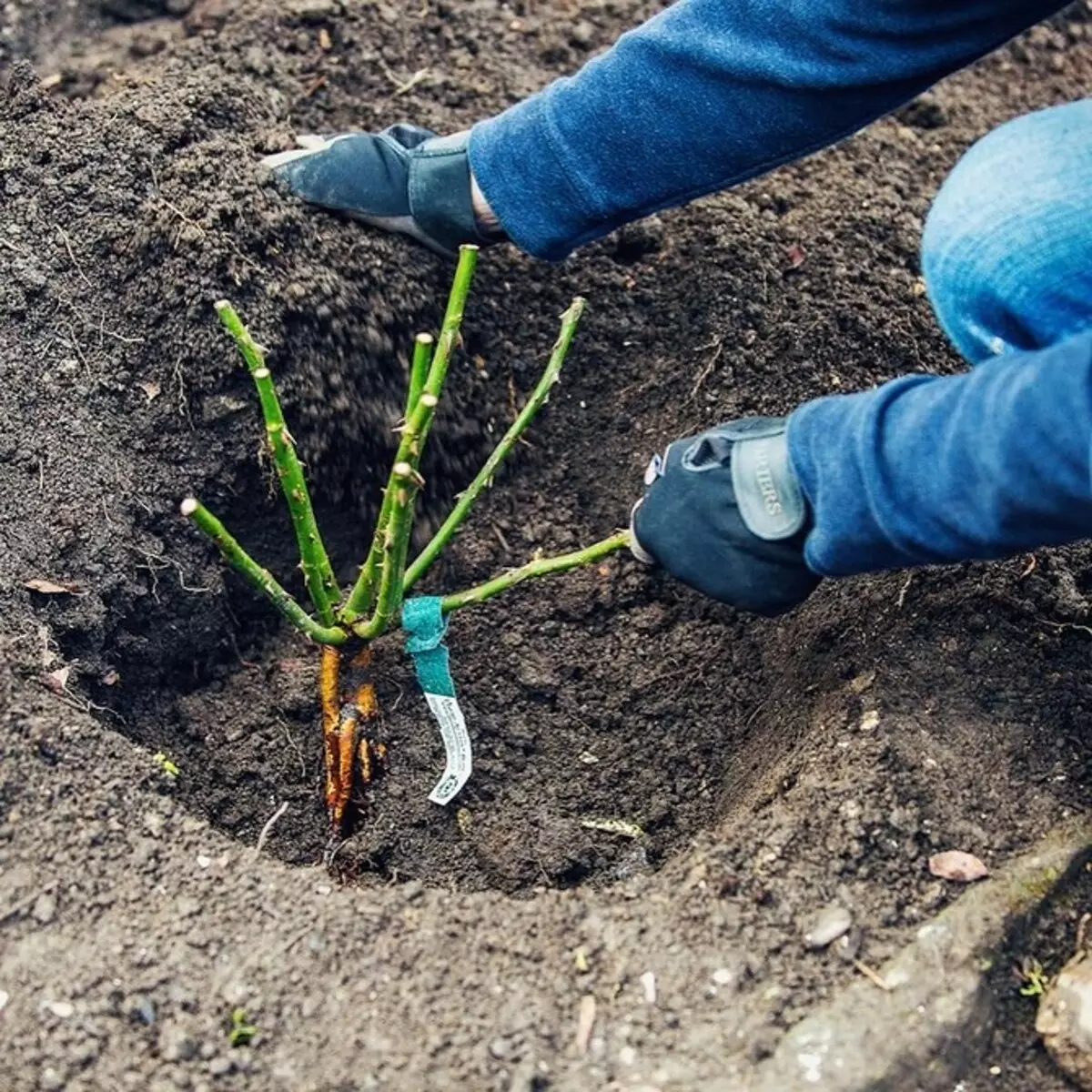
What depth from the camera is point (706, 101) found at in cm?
184

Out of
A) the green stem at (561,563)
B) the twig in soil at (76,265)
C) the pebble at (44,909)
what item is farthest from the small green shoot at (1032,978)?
the twig in soil at (76,265)

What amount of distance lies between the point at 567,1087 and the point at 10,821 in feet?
2.17

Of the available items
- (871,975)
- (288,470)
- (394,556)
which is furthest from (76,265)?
(871,975)

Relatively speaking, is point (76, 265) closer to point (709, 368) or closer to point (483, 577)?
point (483, 577)

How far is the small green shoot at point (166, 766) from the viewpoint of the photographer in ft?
5.61

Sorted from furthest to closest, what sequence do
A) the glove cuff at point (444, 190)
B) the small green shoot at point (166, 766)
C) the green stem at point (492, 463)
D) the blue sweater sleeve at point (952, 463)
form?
the glove cuff at point (444, 190) → the green stem at point (492, 463) → the small green shoot at point (166, 766) → the blue sweater sleeve at point (952, 463)

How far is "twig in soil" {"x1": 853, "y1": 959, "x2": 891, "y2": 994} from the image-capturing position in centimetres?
152

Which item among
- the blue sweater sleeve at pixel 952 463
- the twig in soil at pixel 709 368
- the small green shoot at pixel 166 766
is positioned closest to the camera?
the blue sweater sleeve at pixel 952 463

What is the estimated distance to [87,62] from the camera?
101 inches

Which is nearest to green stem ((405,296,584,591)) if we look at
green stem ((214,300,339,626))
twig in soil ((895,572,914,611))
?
green stem ((214,300,339,626))

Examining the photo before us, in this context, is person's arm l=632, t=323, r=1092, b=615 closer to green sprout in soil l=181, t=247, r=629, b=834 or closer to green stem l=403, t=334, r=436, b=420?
green sprout in soil l=181, t=247, r=629, b=834

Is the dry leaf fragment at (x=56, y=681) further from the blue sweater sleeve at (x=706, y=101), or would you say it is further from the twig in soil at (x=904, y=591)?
the twig in soil at (x=904, y=591)

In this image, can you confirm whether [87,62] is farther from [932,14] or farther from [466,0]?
[932,14]

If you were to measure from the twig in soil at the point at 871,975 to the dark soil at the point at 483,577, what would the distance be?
26 millimetres
